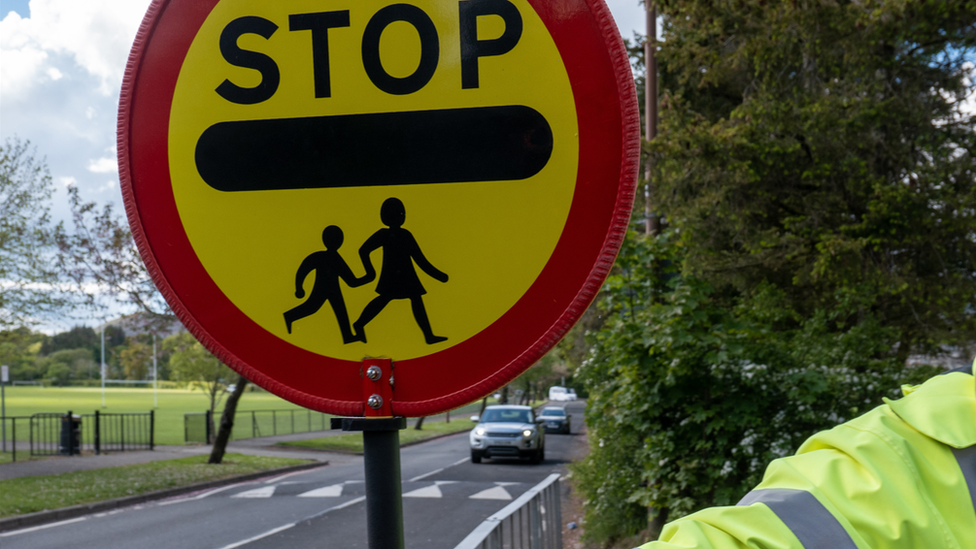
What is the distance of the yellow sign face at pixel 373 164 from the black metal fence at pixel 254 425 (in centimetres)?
2259

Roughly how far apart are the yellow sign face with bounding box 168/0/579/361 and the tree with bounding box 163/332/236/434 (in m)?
24.4

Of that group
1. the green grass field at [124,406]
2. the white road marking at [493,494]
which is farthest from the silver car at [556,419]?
the white road marking at [493,494]

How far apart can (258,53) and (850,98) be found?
826 centimetres

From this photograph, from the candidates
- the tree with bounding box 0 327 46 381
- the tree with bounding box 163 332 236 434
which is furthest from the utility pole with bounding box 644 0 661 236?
the tree with bounding box 163 332 236 434

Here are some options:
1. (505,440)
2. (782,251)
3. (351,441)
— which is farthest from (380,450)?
(351,441)

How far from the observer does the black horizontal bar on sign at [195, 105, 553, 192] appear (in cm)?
100

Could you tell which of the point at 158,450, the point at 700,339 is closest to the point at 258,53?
the point at 700,339

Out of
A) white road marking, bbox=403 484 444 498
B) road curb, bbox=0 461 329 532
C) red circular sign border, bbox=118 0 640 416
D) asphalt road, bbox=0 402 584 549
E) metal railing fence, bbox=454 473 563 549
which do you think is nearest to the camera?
red circular sign border, bbox=118 0 640 416

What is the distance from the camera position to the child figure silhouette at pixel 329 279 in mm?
1007

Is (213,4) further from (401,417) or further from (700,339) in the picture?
(700,339)

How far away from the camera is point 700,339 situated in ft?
20.5

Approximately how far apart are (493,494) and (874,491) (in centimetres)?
1377

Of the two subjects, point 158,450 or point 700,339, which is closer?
point 700,339

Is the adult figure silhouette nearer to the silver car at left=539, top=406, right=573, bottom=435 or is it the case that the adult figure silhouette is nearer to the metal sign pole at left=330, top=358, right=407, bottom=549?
the metal sign pole at left=330, top=358, right=407, bottom=549
